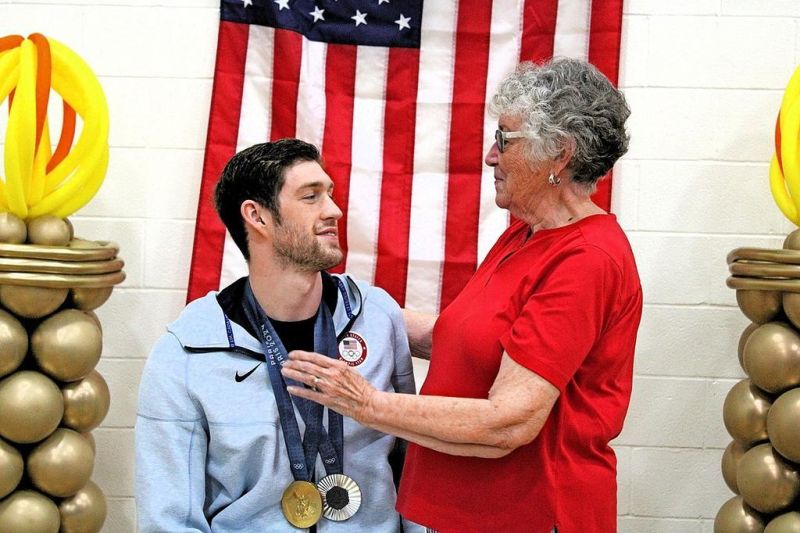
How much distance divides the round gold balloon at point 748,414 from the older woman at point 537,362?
531 mm

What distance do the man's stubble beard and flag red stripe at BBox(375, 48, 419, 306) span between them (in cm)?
72

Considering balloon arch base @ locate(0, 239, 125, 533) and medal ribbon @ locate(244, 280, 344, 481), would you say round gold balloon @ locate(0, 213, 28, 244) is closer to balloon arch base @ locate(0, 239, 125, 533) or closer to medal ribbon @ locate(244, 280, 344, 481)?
balloon arch base @ locate(0, 239, 125, 533)

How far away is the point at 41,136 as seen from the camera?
2479 millimetres

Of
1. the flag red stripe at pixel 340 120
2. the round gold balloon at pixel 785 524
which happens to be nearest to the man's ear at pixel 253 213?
the flag red stripe at pixel 340 120

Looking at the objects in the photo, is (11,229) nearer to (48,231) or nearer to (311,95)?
(48,231)

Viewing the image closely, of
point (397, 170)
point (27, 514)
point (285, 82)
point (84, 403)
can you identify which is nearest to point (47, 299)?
point (84, 403)

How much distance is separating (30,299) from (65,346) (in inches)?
5.6

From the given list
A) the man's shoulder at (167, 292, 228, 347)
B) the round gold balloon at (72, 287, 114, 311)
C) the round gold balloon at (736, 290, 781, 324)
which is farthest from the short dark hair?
the round gold balloon at (736, 290, 781, 324)

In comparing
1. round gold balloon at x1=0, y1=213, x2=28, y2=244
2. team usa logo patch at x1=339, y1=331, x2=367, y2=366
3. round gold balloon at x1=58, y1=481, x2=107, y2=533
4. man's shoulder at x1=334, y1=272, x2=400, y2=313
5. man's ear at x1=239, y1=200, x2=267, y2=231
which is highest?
man's ear at x1=239, y1=200, x2=267, y2=231

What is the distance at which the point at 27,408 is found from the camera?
235cm

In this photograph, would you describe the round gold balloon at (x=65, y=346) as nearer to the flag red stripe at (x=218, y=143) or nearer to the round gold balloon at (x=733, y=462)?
the flag red stripe at (x=218, y=143)

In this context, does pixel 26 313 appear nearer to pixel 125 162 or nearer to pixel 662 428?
pixel 125 162

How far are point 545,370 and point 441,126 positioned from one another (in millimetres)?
1252

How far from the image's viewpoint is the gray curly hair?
199cm
